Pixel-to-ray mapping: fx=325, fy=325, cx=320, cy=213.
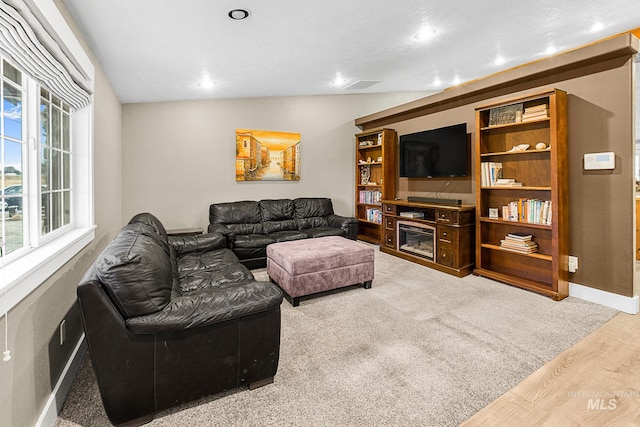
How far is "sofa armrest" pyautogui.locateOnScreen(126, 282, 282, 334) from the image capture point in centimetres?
157

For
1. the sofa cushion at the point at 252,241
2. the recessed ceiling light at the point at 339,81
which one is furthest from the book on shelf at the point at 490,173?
the sofa cushion at the point at 252,241

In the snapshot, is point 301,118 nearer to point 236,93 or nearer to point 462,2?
point 236,93

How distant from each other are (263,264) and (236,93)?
2.78 meters

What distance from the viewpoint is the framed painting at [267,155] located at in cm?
569

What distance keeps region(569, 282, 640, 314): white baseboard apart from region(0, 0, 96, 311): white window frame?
173 inches

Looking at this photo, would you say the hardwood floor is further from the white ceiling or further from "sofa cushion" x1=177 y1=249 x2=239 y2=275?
the white ceiling

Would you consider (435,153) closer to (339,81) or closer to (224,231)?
(339,81)

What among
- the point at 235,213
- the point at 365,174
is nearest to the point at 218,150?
the point at 235,213

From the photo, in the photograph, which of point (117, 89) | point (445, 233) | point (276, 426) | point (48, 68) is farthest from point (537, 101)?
point (117, 89)

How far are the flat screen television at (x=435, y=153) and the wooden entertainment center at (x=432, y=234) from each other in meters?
0.56

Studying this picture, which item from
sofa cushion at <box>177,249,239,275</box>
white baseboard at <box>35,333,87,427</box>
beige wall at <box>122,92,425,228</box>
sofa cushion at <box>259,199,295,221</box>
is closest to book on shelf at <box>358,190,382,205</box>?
beige wall at <box>122,92,425,228</box>

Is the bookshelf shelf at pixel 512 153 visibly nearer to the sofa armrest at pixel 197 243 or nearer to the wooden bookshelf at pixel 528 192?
the wooden bookshelf at pixel 528 192

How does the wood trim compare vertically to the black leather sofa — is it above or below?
above

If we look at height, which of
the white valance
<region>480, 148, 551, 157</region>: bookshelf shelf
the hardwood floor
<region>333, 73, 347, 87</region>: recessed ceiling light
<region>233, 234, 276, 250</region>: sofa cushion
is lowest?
the hardwood floor
